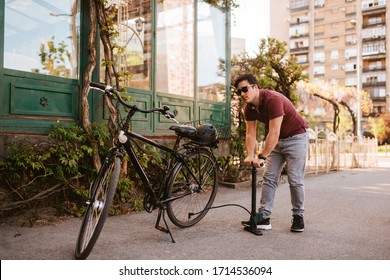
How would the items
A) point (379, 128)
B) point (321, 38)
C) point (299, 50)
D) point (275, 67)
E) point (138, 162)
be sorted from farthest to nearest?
point (299, 50) → point (321, 38) → point (379, 128) → point (275, 67) → point (138, 162)

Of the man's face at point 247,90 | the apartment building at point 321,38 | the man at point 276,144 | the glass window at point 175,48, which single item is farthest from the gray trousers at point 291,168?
the apartment building at point 321,38

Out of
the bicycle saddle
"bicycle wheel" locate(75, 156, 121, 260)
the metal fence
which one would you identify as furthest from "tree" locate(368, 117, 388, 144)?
"bicycle wheel" locate(75, 156, 121, 260)

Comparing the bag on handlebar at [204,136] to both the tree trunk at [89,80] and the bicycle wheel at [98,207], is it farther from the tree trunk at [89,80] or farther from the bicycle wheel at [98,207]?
the tree trunk at [89,80]

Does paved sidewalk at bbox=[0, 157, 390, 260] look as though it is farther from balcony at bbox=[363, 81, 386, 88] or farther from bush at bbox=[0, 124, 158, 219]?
balcony at bbox=[363, 81, 386, 88]

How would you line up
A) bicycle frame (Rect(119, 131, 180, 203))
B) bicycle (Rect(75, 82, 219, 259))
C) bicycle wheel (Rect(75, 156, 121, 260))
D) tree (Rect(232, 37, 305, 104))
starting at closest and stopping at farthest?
bicycle wheel (Rect(75, 156, 121, 260)), bicycle (Rect(75, 82, 219, 259)), bicycle frame (Rect(119, 131, 180, 203)), tree (Rect(232, 37, 305, 104))

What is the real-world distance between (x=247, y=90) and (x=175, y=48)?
443cm

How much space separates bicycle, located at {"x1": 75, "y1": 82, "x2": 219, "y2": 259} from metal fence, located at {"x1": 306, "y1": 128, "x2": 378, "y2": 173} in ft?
22.4

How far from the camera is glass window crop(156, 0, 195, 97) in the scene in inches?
292

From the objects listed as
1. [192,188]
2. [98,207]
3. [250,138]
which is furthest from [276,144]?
[98,207]

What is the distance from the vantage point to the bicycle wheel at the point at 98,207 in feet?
9.43

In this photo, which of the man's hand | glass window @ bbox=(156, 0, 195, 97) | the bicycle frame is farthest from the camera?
glass window @ bbox=(156, 0, 195, 97)

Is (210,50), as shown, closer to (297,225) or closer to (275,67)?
(275,67)

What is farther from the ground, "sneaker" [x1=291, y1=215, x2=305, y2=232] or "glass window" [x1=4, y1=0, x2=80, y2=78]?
"glass window" [x1=4, y1=0, x2=80, y2=78]

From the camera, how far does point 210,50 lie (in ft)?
28.3
